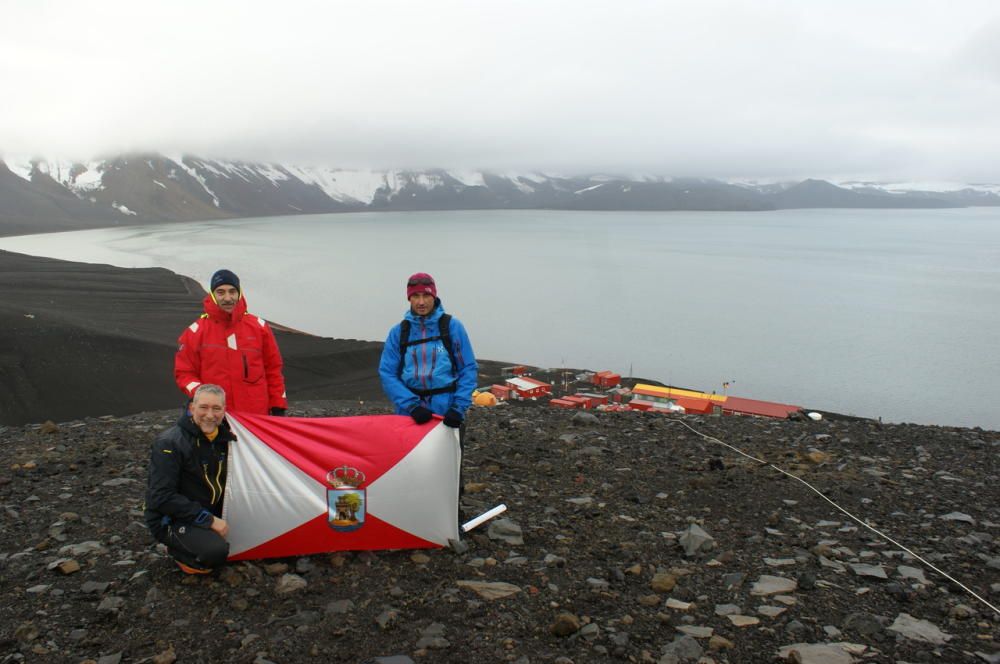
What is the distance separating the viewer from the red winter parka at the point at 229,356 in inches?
204

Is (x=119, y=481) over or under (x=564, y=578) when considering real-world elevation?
under

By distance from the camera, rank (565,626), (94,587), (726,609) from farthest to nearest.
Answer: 1. (94,587)
2. (726,609)
3. (565,626)

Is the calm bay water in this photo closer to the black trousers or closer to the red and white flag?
the red and white flag

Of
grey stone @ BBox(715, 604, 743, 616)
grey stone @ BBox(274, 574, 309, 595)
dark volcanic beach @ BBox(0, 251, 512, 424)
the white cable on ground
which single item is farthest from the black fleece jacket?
dark volcanic beach @ BBox(0, 251, 512, 424)

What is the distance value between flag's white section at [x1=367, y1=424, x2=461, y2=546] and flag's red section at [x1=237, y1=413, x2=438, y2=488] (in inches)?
2.8

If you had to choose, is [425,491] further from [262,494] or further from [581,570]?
[581,570]

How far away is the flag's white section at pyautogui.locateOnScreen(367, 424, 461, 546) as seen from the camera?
4.65 metres

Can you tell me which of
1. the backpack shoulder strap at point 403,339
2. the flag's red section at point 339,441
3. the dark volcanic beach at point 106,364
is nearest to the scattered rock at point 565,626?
the flag's red section at point 339,441

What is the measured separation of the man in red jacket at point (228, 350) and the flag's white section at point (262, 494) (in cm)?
79

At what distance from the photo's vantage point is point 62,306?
39812mm

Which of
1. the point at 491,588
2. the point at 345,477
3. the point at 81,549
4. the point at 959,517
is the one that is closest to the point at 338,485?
the point at 345,477

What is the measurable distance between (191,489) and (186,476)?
10 centimetres

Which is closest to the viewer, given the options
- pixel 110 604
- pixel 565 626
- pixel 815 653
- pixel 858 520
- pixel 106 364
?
pixel 815 653

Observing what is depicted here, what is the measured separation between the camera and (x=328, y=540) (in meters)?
4.60
